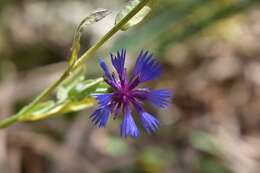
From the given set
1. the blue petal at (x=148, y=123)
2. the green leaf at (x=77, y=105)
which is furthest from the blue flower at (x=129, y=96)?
the green leaf at (x=77, y=105)

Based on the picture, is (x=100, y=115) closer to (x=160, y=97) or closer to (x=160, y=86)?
(x=160, y=97)

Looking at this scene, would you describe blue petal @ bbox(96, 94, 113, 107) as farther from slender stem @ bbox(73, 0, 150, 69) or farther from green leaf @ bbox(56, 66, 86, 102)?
green leaf @ bbox(56, 66, 86, 102)

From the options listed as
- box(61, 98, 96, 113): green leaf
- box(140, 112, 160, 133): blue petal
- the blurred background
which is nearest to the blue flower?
box(140, 112, 160, 133): blue petal

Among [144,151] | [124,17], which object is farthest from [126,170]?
[124,17]

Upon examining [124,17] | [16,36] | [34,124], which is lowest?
[34,124]

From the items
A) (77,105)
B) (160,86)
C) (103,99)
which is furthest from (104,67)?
(160,86)

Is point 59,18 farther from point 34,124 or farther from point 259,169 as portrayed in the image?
point 259,169

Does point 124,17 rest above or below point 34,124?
above
